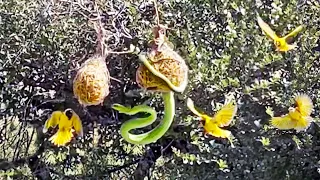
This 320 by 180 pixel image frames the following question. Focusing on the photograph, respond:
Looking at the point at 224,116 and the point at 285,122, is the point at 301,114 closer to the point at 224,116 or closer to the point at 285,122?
the point at 285,122

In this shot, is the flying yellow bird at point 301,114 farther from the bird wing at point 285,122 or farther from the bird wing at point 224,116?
the bird wing at point 224,116

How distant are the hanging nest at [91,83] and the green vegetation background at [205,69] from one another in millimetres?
377

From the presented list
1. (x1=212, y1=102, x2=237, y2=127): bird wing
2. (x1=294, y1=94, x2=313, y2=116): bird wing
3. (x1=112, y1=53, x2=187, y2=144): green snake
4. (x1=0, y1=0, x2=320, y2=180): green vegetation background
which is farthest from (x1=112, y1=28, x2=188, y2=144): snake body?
(x1=0, y1=0, x2=320, y2=180): green vegetation background

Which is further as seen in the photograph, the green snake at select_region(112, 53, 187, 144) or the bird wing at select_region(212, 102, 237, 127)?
the bird wing at select_region(212, 102, 237, 127)

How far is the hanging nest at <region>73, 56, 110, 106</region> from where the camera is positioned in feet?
4.11

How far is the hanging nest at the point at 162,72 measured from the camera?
3.90ft

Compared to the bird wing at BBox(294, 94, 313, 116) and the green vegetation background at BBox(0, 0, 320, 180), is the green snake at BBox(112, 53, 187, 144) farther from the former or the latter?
the green vegetation background at BBox(0, 0, 320, 180)

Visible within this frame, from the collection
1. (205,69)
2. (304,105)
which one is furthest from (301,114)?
(205,69)

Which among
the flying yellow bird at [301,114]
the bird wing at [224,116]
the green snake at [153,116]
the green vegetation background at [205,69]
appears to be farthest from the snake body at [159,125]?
the green vegetation background at [205,69]

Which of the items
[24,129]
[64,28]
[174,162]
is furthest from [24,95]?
[174,162]

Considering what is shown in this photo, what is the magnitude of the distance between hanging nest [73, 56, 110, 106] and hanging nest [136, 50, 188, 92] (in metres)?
0.10

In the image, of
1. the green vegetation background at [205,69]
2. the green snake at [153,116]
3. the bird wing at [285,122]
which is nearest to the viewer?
the green snake at [153,116]

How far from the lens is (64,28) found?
1820 mm

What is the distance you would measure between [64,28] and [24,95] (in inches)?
11.7
